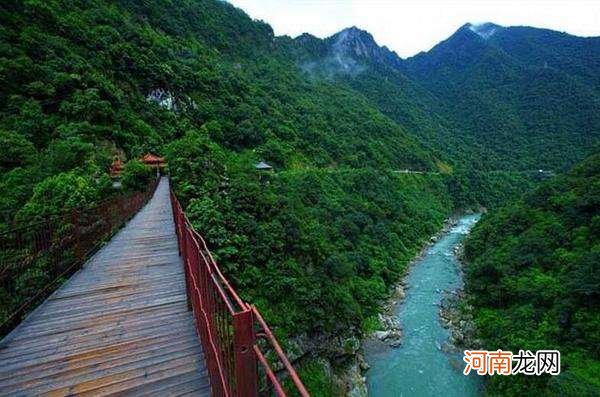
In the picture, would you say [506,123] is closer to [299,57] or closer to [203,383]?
[299,57]

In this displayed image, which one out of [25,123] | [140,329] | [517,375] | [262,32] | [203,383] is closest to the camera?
[203,383]

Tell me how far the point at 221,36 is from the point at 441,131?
229ft

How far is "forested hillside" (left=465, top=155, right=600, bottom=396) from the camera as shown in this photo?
1458cm

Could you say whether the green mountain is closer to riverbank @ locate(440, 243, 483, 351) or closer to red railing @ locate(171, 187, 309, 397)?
riverbank @ locate(440, 243, 483, 351)

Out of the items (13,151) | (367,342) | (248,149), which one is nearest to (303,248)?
(367,342)

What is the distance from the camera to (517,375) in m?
14.9

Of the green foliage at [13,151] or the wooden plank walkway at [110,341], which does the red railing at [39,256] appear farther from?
the green foliage at [13,151]

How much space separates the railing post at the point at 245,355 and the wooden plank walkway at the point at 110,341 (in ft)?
4.97

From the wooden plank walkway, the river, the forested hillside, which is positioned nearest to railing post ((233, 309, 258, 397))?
the wooden plank walkway

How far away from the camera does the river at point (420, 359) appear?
15.4 metres

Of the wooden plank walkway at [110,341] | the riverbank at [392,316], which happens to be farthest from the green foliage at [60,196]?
the riverbank at [392,316]

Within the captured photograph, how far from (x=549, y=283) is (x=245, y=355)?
73.7 ft

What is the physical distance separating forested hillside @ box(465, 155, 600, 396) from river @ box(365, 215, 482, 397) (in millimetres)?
1918

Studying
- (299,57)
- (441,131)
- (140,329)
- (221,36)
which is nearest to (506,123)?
(441,131)
